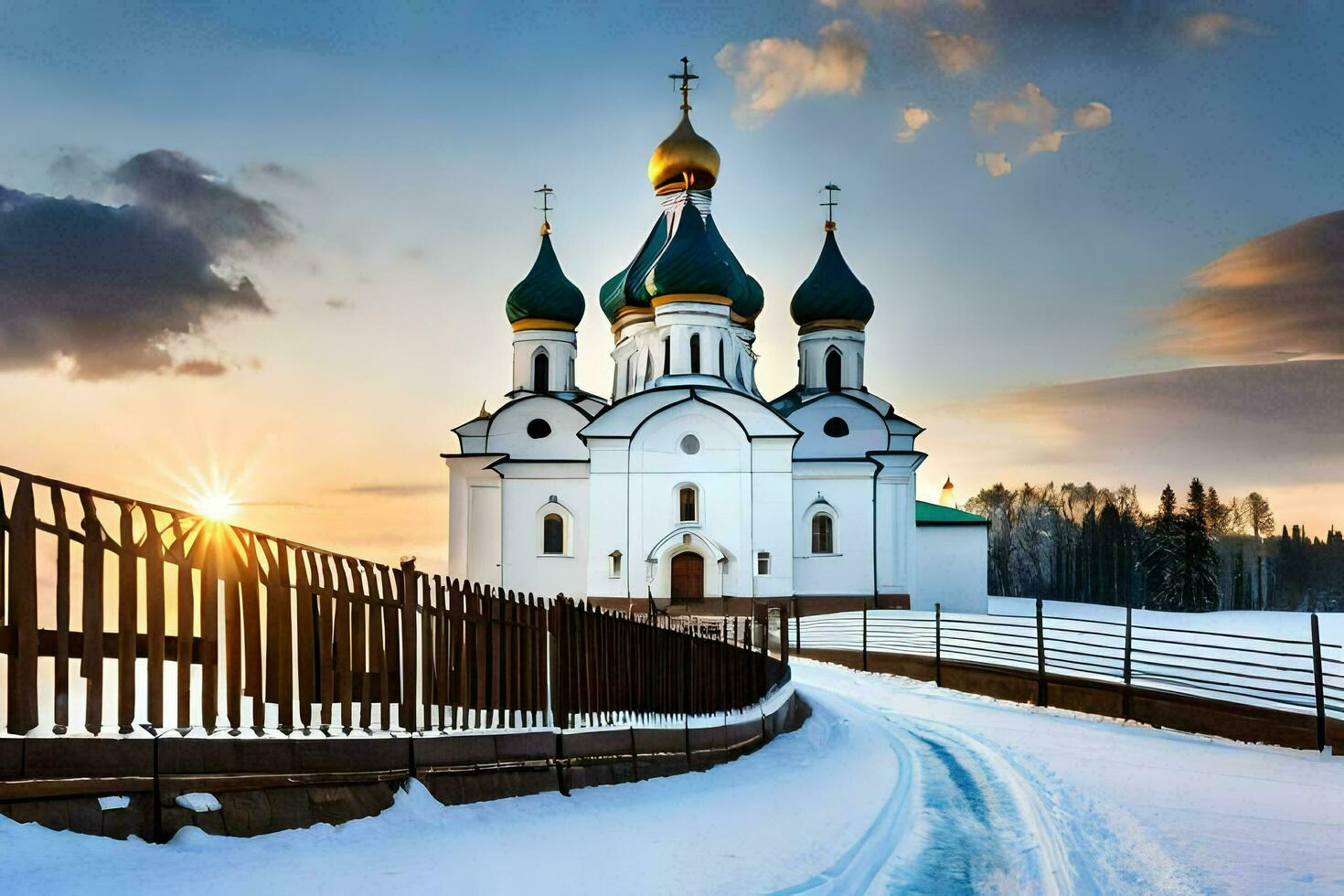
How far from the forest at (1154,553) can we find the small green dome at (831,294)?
26.5 meters

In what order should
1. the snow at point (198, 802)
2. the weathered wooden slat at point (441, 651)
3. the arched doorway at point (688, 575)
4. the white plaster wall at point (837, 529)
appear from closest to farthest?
the snow at point (198, 802), the weathered wooden slat at point (441, 651), the arched doorway at point (688, 575), the white plaster wall at point (837, 529)

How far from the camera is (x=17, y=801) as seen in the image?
4453 millimetres

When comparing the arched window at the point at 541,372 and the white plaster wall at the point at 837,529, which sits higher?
the arched window at the point at 541,372

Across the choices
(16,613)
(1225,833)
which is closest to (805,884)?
(1225,833)

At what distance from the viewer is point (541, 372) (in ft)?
133

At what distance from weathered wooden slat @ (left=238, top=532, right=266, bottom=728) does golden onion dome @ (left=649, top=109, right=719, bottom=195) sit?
116 ft

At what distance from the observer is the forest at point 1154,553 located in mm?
58031

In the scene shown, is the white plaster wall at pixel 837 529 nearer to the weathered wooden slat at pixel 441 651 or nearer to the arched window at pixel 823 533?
the arched window at pixel 823 533

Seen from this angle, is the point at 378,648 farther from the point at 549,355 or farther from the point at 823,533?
the point at 549,355

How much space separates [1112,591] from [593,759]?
6330 cm

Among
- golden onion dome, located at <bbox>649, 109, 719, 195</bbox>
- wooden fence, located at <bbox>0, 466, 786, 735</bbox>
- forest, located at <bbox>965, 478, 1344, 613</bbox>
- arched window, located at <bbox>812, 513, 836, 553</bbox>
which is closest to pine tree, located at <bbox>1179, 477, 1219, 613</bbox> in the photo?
forest, located at <bbox>965, 478, 1344, 613</bbox>

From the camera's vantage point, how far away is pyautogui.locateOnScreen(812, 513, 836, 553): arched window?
34938 mm

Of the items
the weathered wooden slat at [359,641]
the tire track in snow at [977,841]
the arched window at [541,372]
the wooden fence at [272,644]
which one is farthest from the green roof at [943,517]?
the weathered wooden slat at [359,641]

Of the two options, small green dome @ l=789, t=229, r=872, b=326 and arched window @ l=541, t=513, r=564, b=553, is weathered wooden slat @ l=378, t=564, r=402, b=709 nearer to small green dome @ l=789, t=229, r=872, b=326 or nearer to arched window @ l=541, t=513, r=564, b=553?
arched window @ l=541, t=513, r=564, b=553
